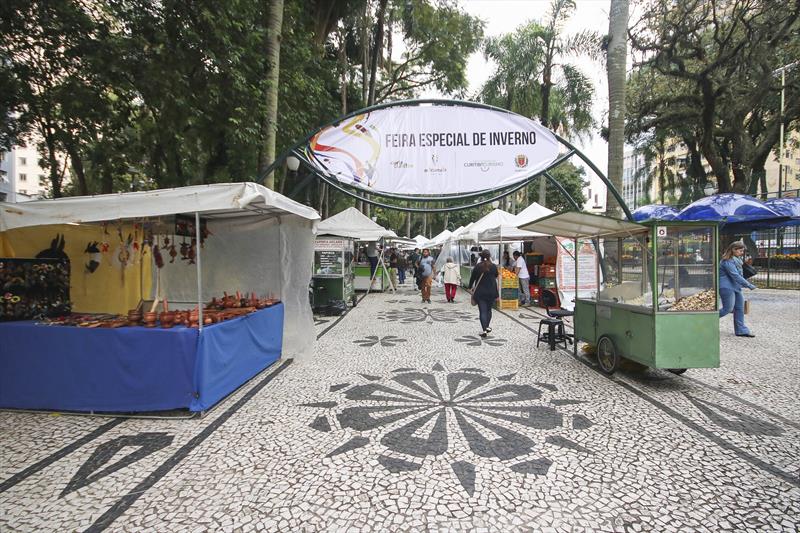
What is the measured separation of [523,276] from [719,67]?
38.9 ft

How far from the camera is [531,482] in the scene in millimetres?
3102

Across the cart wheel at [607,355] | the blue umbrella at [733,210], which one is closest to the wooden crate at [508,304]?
the cart wheel at [607,355]

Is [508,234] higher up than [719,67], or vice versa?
[719,67]

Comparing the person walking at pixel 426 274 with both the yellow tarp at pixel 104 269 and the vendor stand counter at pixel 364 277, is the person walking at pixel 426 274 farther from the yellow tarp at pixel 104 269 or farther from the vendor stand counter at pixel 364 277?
the yellow tarp at pixel 104 269

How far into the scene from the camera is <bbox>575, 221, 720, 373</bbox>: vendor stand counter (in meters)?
4.95

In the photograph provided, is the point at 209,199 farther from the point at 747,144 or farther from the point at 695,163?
the point at 695,163

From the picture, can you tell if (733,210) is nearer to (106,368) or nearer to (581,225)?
(581,225)

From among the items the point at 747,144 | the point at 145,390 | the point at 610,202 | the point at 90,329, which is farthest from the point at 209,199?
the point at 747,144

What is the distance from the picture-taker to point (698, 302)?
513cm

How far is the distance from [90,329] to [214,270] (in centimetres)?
281

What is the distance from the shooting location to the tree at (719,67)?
1413cm

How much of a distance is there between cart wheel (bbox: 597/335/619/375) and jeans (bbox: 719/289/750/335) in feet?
11.5

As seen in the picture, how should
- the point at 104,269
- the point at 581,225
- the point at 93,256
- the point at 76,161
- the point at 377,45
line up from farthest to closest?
the point at 377,45 < the point at 76,161 < the point at 104,269 < the point at 93,256 < the point at 581,225

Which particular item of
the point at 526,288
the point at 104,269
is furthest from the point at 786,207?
the point at 104,269
